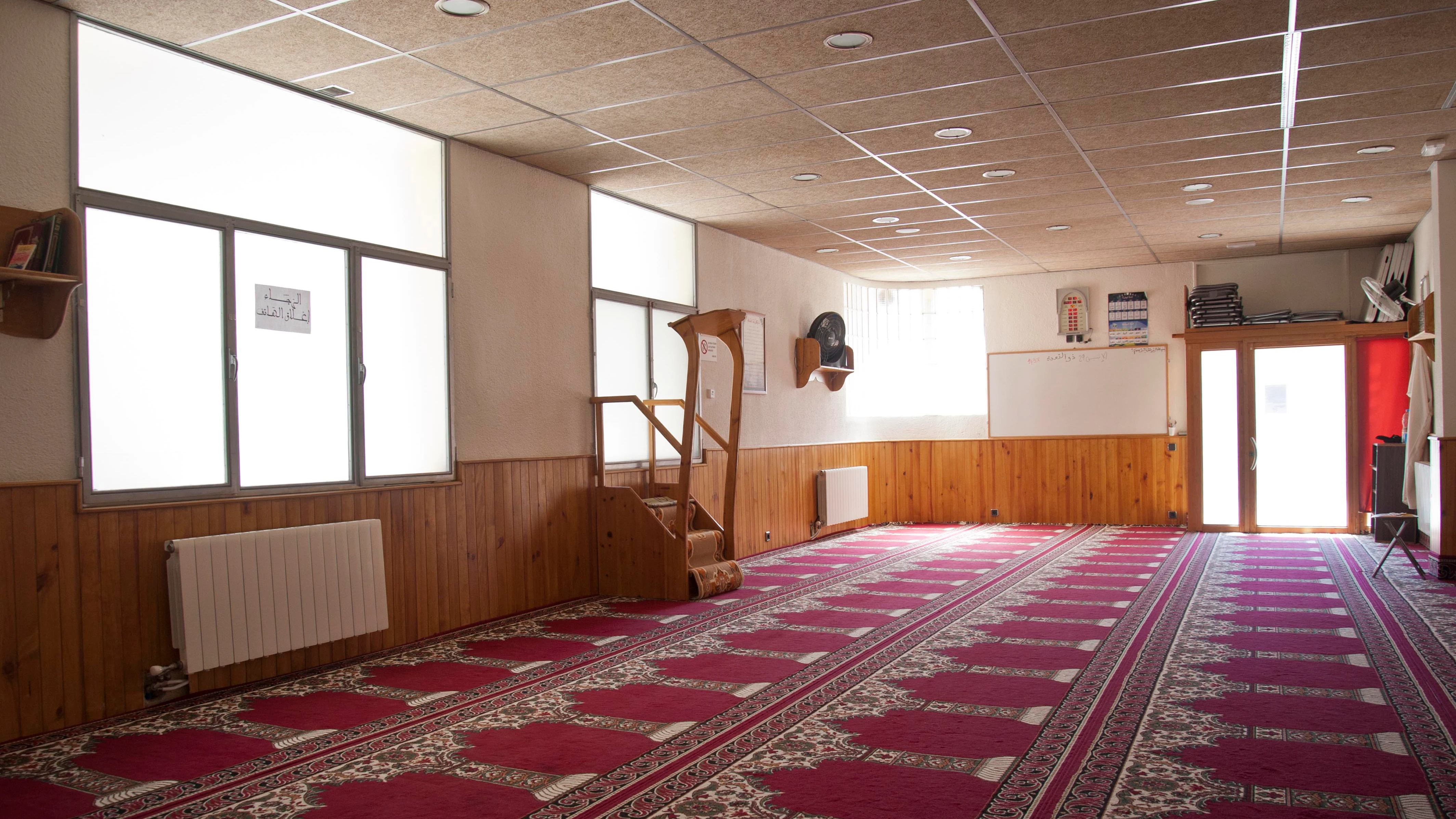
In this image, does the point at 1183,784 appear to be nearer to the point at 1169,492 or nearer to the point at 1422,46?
the point at 1422,46

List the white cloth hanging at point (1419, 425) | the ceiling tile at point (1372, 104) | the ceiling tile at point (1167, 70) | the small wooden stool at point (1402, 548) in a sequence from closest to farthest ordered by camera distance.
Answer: the ceiling tile at point (1167, 70)
the ceiling tile at point (1372, 104)
the small wooden stool at point (1402, 548)
the white cloth hanging at point (1419, 425)

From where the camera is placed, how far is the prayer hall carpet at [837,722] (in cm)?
321

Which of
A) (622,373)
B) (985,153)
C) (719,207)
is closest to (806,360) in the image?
(719,207)

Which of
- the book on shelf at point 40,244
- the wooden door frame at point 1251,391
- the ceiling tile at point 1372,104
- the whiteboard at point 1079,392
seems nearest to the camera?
the book on shelf at point 40,244

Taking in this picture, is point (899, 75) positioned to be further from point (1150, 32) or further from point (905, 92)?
point (1150, 32)

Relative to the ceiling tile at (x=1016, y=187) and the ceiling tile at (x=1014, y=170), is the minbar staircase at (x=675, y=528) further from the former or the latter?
the ceiling tile at (x=1016, y=187)

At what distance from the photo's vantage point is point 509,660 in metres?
5.26

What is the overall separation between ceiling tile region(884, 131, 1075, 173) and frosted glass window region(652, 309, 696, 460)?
2.31 metres

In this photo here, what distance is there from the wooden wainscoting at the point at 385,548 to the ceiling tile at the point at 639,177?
6.51 feet

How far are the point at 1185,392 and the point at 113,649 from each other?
33.8 ft

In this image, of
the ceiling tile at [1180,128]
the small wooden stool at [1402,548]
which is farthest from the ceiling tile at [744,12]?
the small wooden stool at [1402,548]

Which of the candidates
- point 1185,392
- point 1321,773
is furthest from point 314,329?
point 1185,392

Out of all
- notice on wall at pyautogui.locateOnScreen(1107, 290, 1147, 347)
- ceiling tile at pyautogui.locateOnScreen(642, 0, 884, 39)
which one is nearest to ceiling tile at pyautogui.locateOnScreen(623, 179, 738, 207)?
ceiling tile at pyautogui.locateOnScreen(642, 0, 884, 39)

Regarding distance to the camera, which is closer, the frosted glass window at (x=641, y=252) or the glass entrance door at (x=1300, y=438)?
the frosted glass window at (x=641, y=252)
